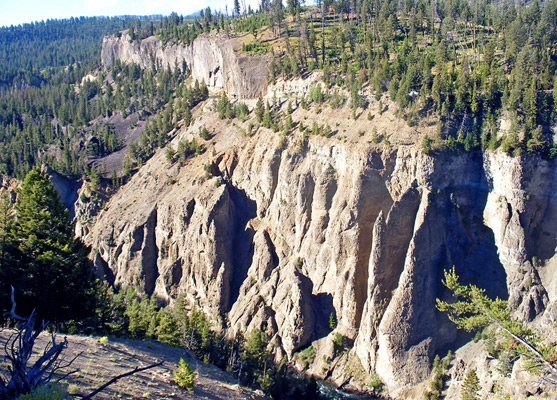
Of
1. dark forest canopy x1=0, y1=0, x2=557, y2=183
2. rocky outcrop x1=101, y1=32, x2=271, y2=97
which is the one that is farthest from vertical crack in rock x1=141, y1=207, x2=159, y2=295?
rocky outcrop x1=101, y1=32, x2=271, y2=97

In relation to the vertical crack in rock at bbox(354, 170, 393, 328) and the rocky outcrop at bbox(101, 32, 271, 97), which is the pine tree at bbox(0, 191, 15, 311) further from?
the rocky outcrop at bbox(101, 32, 271, 97)

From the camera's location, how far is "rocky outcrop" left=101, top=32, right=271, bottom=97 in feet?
289

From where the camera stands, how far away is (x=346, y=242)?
57.8 metres

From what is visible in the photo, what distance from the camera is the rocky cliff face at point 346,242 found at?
172 ft

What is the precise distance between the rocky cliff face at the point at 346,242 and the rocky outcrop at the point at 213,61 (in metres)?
17.0

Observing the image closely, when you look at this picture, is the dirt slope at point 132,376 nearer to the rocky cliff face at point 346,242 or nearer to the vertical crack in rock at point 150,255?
the rocky cliff face at point 346,242

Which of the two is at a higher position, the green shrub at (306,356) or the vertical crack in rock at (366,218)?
the vertical crack in rock at (366,218)

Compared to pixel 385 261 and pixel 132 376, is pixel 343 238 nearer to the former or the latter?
pixel 385 261

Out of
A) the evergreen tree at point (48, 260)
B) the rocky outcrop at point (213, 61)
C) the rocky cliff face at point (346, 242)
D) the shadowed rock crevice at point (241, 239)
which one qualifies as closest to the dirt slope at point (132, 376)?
the evergreen tree at point (48, 260)

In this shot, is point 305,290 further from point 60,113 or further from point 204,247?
point 60,113

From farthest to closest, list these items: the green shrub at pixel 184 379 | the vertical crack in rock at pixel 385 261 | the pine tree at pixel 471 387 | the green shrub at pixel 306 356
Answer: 1. the green shrub at pixel 306 356
2. the vertical crack in rock at pixel 385 261
3. the pine tree at pixel 471 387
4. the green shrub at pixel 184 379

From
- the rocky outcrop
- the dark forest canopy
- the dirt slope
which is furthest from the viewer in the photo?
the rocky outcrop

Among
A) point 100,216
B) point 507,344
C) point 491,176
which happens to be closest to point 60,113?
point 100,216

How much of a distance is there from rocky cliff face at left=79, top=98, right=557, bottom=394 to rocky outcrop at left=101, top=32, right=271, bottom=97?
1698 cm
